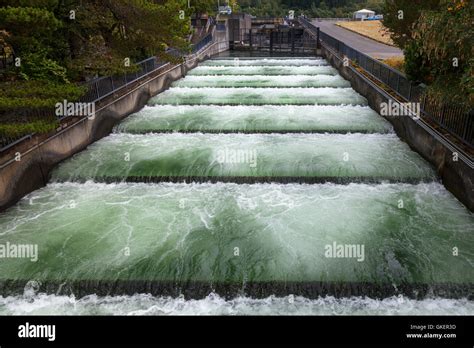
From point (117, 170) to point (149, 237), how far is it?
4.04 m

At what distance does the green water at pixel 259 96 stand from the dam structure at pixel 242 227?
3794mm

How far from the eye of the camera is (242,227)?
936 centimetres

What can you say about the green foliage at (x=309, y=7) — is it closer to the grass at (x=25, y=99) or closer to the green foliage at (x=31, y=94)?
the grass at (x=25, y=99)

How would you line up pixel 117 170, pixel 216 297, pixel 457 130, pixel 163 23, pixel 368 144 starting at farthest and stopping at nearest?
pixel 163 23, pixel 368 144, pixel 117 170, pixel 457 130, pixel 216 297

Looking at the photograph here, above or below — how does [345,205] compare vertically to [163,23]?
below

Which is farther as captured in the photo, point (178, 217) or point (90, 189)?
point (90, 189)

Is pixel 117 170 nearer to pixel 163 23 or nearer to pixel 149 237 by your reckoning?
pixel 149 237

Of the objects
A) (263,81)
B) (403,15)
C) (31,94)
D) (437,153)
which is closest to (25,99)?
(31,94)

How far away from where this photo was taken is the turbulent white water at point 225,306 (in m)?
6.93

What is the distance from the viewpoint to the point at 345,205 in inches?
402

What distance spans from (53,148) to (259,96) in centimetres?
1169

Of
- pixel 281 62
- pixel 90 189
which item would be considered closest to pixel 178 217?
pixel 90 189

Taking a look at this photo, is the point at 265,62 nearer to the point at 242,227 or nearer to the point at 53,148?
the point at 53,148

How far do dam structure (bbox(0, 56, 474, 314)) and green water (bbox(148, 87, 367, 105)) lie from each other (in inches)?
149
